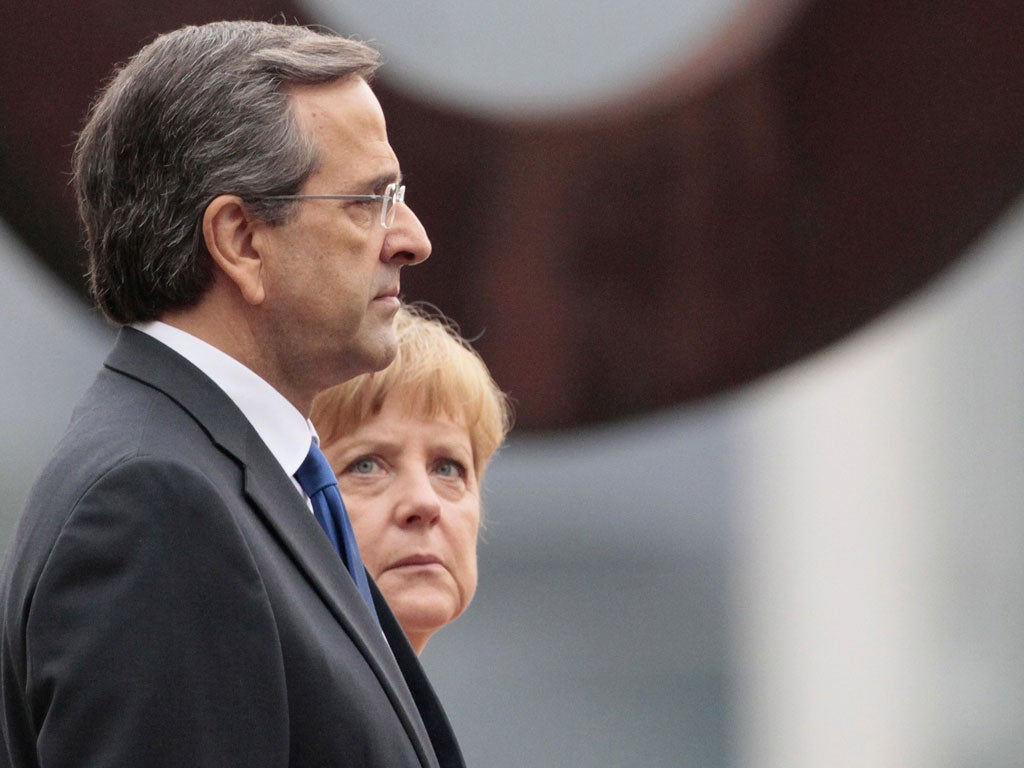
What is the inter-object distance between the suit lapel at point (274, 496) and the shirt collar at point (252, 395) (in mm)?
19

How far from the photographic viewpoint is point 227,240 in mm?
1615

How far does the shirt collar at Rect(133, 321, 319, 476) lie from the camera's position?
1615 millimetres

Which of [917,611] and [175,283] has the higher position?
[175,283]

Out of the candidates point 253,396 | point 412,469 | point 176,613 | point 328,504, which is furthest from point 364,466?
point 176,613

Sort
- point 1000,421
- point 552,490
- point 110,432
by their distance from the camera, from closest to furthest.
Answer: point 110,432 → point 1000,421 → point 552,490

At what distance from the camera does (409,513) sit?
2254 millimetres

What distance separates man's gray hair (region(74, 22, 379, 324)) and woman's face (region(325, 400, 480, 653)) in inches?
25.7

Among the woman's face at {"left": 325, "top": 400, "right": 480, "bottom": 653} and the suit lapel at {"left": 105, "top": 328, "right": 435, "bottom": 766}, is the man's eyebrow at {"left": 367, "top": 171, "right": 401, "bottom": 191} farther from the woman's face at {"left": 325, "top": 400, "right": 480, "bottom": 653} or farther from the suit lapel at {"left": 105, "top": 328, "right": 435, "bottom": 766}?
the woman's face at {"left": 325, "top": 400, "right": 480, "bottom": 653}

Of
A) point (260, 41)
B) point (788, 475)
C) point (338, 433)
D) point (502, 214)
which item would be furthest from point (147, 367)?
point (788, 475)

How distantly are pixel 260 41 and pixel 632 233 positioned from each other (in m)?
1.26

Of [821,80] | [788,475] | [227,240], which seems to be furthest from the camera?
[788,475]

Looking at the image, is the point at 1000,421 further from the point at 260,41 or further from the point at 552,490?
the point at 260,41

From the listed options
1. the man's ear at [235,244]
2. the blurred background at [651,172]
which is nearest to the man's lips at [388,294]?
the man's ear at [235,244]

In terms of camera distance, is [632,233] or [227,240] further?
[632,233]
